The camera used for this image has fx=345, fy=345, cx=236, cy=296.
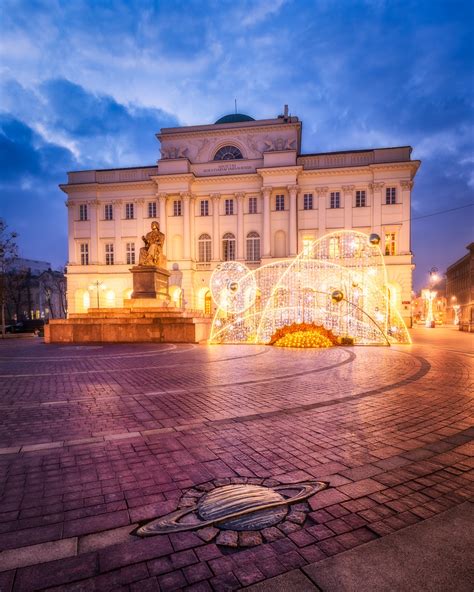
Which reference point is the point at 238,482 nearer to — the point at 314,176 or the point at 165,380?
the point at 165,380

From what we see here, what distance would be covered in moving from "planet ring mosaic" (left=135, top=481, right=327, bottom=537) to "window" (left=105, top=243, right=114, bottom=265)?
45.1 metres

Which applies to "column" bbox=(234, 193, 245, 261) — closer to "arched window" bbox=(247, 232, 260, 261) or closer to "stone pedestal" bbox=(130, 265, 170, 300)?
"arched window" bbox=(247, 232, 260, 261)

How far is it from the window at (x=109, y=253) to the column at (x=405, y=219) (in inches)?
1381

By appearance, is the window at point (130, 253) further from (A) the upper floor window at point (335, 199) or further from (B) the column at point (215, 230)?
(A) the upper floor window at point (335, 199)

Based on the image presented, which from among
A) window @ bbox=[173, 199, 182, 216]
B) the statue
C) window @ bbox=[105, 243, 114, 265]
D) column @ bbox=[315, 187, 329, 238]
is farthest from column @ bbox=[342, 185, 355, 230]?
window @ bbox=[105, 243, 114, 265]

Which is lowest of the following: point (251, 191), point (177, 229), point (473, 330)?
point (473, 330)

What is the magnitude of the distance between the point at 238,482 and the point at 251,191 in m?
41.4

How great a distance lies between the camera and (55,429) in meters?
5.18

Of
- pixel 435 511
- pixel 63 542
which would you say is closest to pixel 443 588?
pixel 435 511

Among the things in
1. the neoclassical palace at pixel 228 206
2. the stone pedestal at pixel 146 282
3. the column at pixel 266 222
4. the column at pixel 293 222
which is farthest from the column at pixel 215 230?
the stone pedestal at pixel 146 282

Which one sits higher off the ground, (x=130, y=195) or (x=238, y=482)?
(x=130, y=195)

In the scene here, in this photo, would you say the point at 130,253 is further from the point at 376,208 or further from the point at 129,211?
the point at 376,208

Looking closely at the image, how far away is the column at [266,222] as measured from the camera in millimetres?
40594

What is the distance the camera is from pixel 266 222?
40906 millimetres
